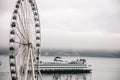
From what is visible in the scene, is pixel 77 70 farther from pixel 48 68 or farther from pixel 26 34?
pixel 26 34

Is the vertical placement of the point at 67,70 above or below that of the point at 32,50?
below

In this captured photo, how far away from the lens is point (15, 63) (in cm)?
853

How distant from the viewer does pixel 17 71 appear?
27.4 feet

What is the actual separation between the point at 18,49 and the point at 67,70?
1662cm

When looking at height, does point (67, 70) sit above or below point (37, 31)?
below

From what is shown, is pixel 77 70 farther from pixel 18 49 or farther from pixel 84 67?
pixel 18 49

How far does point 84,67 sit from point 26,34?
17.5 meters

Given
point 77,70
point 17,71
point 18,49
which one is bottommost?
point 77,70

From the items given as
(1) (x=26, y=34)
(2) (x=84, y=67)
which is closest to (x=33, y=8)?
(1) (x=26, y=34)

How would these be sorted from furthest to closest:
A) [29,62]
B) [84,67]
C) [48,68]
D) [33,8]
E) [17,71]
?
[84,67]
[48,68]
[33,8]
[29,62]
[17,71]

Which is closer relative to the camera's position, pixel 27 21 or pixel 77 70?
pixel 27 21

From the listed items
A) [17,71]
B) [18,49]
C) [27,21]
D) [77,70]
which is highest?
[27,21]

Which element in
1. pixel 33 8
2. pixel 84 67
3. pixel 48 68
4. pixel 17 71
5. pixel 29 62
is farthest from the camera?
pixel 84 67

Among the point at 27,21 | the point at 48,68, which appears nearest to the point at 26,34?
the point at 27,21
